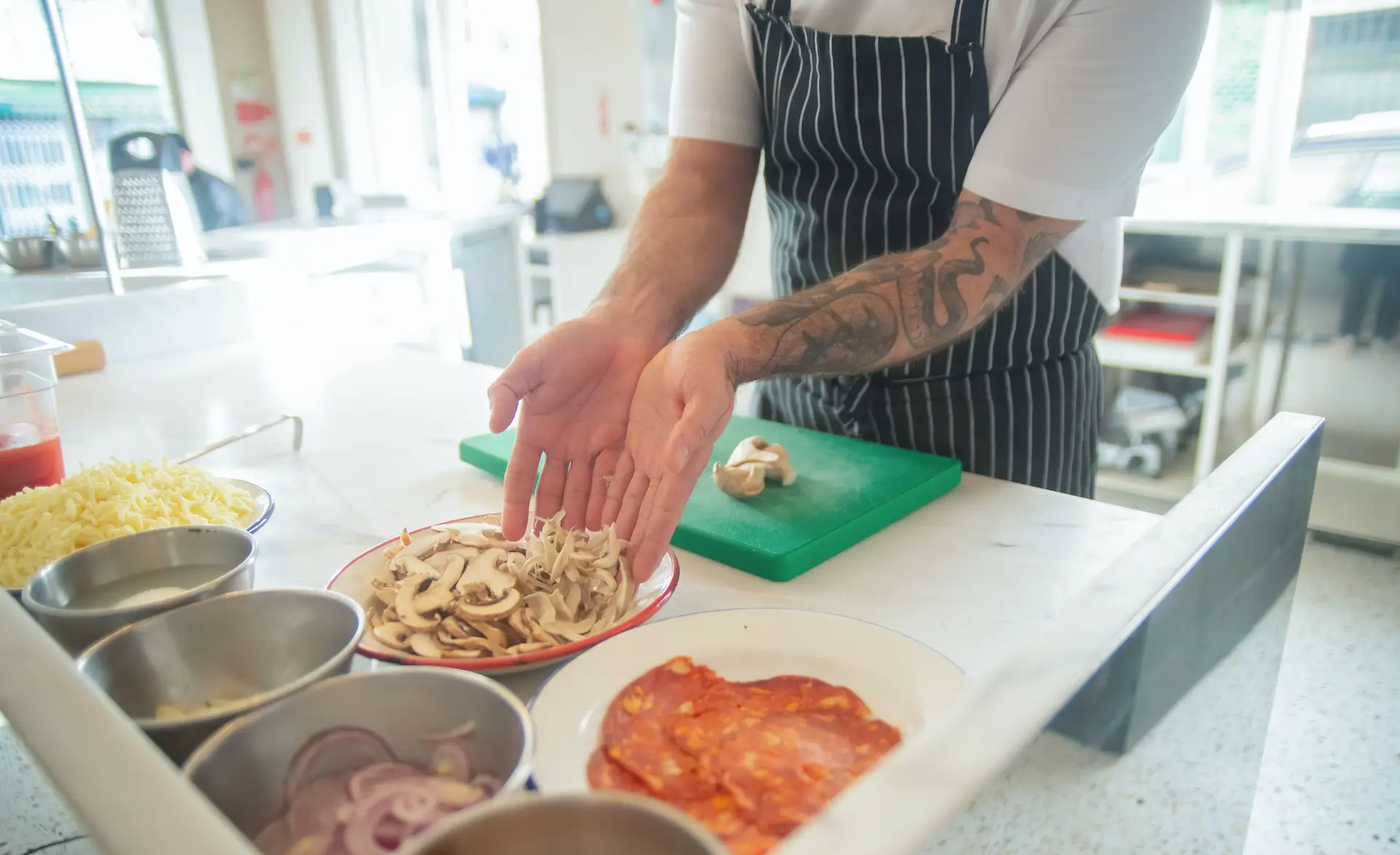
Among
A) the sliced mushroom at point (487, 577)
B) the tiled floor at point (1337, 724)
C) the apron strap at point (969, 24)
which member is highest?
the apron strap at point (969, 24)

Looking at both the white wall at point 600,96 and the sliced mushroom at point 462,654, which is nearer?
the sliced mushroom at point 462,654

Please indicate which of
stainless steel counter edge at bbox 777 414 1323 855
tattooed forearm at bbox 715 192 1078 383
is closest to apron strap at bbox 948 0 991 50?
tattooed forearm at bbox 715 192 1078 383

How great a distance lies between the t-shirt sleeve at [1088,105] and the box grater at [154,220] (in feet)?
5.81

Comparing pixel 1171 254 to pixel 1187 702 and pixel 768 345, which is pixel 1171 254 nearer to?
pixel 768 345

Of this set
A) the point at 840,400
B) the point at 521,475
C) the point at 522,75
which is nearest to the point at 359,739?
the point at 521,475

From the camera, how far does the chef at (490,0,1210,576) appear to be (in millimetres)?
960

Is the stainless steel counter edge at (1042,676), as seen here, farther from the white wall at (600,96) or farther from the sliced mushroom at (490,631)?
the white wall at (600,96)

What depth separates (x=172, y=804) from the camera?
1.10ft

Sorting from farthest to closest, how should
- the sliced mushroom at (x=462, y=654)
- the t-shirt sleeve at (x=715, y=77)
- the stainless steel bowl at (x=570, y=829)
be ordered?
the t-shirt sleeve at (x=715, y=77) → the sliced mushroom at (x=462, y=654) → the stainless steel bowl at (x=570, y=829)

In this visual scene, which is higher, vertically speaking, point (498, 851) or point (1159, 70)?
point (1159, 70)

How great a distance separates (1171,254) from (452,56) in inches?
138

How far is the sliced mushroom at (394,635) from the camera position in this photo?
0.68 m

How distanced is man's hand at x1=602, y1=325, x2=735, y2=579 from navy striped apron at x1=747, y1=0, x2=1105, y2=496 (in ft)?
1.37

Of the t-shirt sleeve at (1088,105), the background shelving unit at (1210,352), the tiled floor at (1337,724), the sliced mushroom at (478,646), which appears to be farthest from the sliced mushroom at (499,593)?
the background shelving unit at (1210,352)
